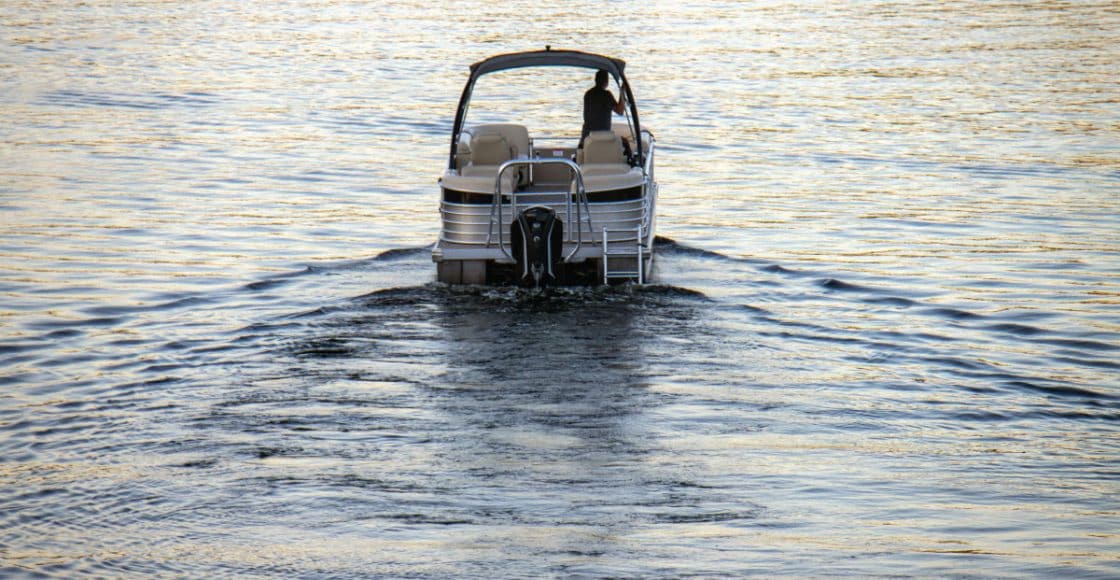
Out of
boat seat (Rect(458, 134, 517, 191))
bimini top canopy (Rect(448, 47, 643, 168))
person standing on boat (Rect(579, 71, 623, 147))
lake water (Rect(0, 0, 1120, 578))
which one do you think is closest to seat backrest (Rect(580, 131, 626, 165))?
bimini top canopy (Rect(448, 47, 643, 168))

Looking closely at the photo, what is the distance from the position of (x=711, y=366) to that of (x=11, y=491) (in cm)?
543

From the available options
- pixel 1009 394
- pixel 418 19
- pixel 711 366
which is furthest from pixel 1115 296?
pixel 418 19

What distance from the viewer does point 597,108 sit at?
16188mm

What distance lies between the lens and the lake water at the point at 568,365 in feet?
26.6

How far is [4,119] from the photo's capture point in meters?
27.1

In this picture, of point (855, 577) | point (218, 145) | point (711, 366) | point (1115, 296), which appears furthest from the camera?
point (218, 145)

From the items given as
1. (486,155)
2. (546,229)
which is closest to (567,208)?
(546,229)

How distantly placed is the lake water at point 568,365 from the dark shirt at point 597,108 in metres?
1.75

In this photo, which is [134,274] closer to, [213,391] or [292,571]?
[213,391]

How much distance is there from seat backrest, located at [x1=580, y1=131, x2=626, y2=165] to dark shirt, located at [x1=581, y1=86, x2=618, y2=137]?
1197 millimetres

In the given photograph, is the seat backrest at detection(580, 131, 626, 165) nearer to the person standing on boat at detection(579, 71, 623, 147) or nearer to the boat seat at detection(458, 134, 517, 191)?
the boat seat at detection(458, 134, 517, 191)

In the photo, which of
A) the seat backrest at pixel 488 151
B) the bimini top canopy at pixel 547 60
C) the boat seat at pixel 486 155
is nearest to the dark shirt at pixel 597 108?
the bimini top canopy at pixel 547 60

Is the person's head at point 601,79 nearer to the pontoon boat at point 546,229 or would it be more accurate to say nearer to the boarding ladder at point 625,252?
the pontoon boat at point 546,229

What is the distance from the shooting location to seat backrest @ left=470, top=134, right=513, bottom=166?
15.0 m
